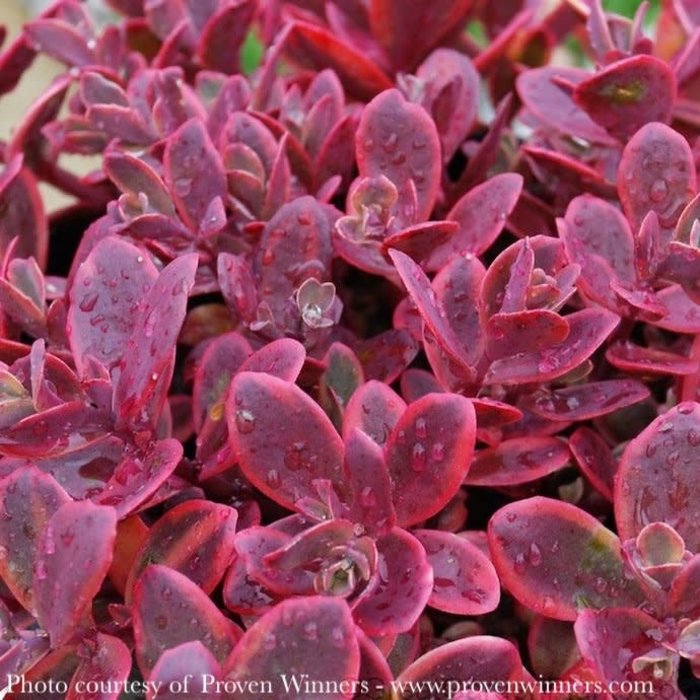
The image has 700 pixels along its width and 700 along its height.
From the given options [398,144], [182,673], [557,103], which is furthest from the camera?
[557,103]

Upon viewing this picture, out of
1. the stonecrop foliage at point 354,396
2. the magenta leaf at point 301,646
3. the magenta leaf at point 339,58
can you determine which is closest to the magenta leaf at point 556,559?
the stonecrop foliage at point 354,396

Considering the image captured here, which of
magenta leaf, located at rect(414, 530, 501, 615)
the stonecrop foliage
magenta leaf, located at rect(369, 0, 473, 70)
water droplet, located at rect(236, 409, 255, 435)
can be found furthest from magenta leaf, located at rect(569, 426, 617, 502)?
magenta leaf, located at rect(369, 0, 473, 70)

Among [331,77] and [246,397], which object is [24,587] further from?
[331,77]

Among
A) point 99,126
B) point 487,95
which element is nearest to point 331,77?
point 99,126

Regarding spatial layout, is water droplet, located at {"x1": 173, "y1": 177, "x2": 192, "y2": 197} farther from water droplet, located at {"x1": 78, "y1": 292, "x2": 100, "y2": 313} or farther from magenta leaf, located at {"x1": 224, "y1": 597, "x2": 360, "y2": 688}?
magenta leaf, located at {"x1": 224, "y1": 597, "x2": 360, "y2": 688}

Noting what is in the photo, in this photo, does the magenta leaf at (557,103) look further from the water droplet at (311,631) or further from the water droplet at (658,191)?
the water droplet at (311,631)

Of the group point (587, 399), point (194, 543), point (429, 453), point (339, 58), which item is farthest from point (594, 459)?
point (339, 58)

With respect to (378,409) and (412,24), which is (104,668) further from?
(412,24)
